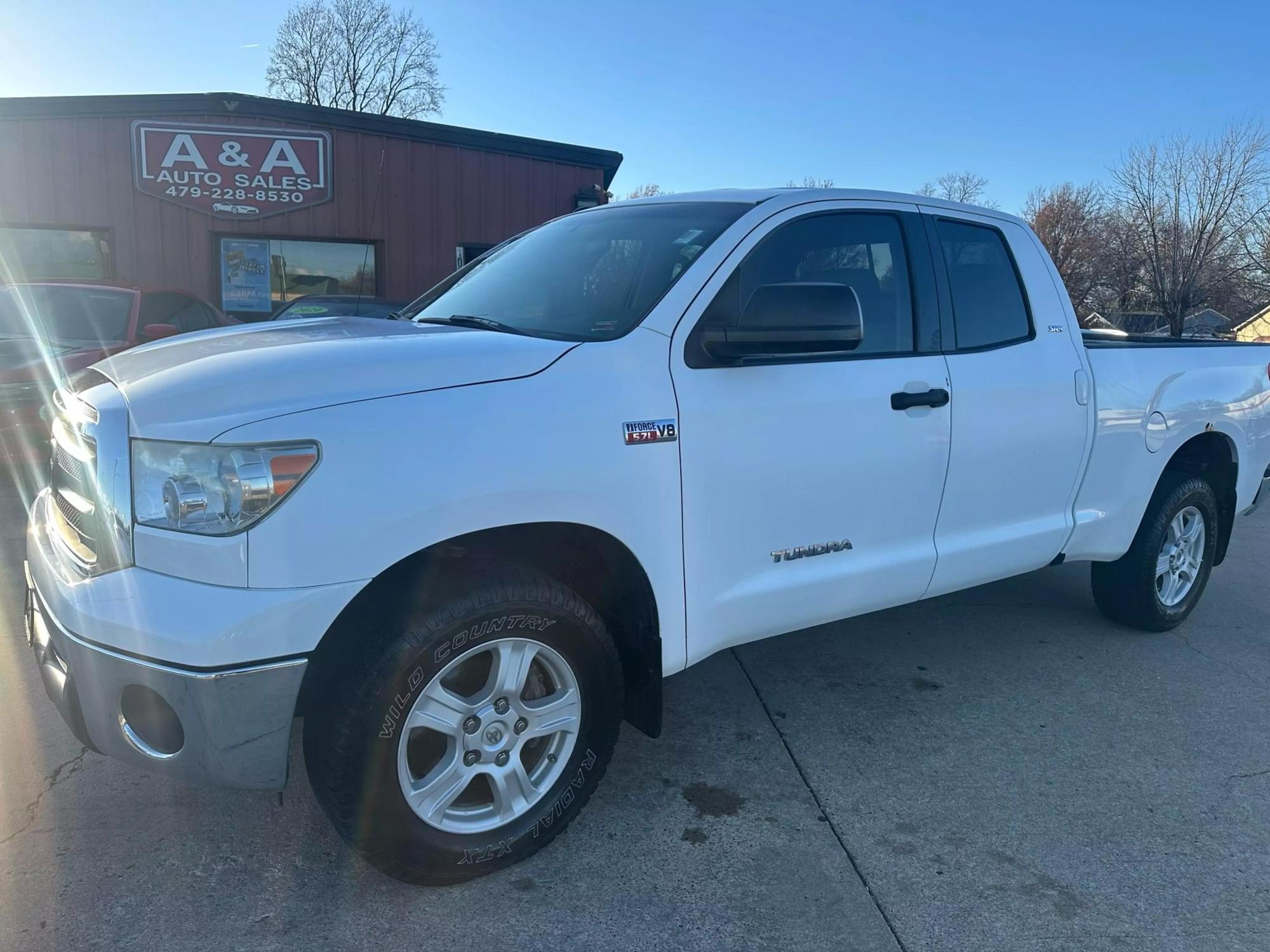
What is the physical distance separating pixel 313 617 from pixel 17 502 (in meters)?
5.75

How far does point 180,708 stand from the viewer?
2.08 meters

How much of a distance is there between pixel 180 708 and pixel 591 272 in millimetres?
1842

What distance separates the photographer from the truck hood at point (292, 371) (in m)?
2.12

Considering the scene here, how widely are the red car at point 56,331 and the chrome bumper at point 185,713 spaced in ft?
13.2

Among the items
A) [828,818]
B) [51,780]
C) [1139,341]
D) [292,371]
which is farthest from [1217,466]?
[51,780]

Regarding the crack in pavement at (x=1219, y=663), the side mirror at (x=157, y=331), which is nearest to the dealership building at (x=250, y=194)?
the side mirror at (x=157, y=331)

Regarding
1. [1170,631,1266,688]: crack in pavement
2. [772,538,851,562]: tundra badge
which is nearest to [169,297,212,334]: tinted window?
[772,538,851,562]: tundra badge

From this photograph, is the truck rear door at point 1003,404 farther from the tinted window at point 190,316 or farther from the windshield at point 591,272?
the tinted window at point 190,316

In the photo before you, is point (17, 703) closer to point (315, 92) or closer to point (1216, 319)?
point (315, 92)

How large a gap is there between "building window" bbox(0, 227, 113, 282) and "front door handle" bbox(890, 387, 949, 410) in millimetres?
13592

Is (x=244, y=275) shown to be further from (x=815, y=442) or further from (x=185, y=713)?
(x=185, y=713)

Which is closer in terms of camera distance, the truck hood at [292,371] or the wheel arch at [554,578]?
the truck hood at [292,371]

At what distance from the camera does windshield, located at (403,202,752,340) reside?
2.84 m

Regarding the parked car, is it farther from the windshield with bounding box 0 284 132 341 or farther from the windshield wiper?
the windshield wiper
